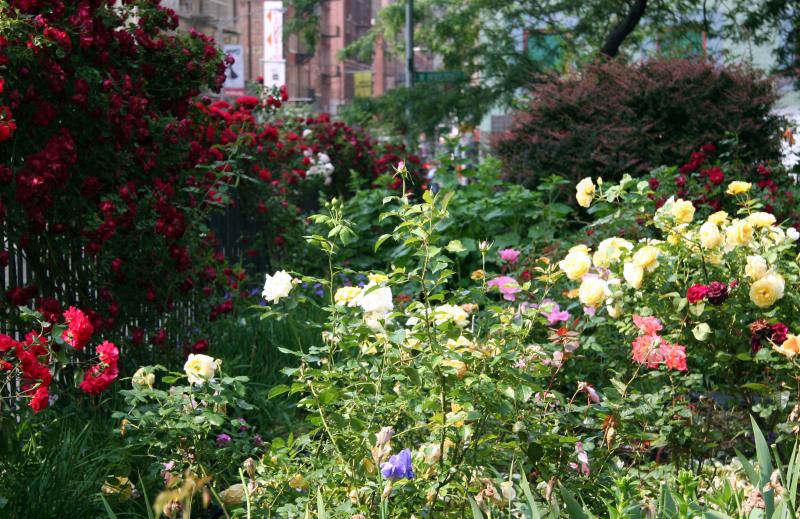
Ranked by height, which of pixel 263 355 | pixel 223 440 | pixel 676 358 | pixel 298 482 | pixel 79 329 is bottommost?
pixel 263 355

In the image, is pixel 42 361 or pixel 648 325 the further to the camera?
pixel 648 325

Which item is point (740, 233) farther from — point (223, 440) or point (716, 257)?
point (223, 440)

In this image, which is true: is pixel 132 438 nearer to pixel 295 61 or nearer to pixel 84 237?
pixel 84 237

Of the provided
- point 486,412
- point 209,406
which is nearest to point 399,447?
point 486,412

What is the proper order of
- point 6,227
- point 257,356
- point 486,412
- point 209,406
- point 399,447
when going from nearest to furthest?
point 486,412 → point 399,447 → point 209,406 → point 6,227 → point 257,356

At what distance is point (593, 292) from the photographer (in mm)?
3645

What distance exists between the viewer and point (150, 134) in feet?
16.4

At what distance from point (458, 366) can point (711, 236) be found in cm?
127

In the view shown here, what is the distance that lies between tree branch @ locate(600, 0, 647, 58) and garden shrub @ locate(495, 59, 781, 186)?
19.3ft

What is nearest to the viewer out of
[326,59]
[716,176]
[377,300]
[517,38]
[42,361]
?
[377,300]

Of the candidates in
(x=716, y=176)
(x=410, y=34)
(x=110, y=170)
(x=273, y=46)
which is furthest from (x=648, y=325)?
(x=273, y=46)

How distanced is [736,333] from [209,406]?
1885mm

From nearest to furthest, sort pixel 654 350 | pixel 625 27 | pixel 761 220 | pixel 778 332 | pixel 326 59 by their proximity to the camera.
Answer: pixel 654 350 → pixel 778 332 → pixel 761 220 → pixel 625 27 → pixel 326 59

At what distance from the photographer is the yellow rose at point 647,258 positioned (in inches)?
Answer: 145
